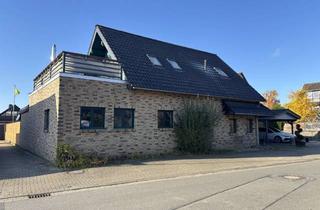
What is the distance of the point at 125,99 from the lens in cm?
1467

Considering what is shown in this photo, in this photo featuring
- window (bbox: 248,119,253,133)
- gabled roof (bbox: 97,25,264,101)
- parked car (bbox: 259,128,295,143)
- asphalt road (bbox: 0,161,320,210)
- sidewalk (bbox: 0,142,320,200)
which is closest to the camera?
asphalt road (bbox: 0,161,320,210)

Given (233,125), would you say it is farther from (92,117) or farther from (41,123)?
(41,123)

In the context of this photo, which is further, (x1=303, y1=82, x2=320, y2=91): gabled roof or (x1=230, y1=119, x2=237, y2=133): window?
(x1=303, y1=82, x2=320, y2=91): gabled roof

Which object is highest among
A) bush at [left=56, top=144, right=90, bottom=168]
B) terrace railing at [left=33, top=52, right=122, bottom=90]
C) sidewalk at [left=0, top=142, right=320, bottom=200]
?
terrace railing at [left=33, top=52, right=122, bottom=90]

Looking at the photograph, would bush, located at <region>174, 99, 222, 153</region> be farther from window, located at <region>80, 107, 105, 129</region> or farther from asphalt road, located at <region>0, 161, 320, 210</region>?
asphalt road, located at <region>0, 161, 320, 210</region>

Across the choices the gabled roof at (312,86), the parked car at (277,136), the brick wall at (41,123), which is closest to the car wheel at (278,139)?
the parked car at (277,136)

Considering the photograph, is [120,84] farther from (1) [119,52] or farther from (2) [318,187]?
(2) [318,187]

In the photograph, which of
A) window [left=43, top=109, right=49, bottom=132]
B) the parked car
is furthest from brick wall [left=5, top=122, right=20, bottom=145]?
the parked car

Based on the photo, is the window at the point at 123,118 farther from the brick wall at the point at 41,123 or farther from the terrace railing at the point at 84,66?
the brick wall at the point at 41,123

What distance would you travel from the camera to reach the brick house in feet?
43.2

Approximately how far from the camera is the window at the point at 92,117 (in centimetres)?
1331

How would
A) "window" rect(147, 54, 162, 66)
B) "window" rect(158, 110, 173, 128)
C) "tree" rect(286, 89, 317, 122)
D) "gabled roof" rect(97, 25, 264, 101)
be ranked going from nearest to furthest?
"gabled roof" rect(97, 25, 264, 101)
"window" rect(158, 110, 173, 128)
"window" rect(147, 54, 162, 66)
"tree" rect(286, 89, 317, 122)

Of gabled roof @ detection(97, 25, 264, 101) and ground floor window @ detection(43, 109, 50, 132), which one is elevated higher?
gabled roof @ detection(97, 25, 264, 101)

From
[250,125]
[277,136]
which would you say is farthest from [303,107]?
[250,125]
